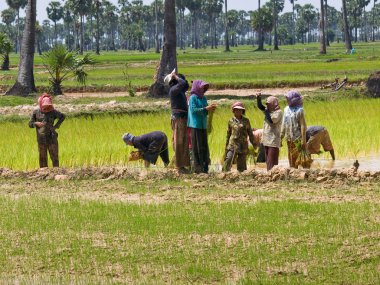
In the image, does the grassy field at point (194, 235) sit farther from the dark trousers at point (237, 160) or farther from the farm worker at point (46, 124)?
the farm worker at point (46, 124)

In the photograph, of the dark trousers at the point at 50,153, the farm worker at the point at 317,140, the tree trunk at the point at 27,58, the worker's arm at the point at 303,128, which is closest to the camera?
the worker's arm at the point at 303,128

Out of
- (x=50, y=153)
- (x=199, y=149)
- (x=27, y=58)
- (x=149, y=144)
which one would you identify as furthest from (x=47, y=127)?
(x=27, y=58)

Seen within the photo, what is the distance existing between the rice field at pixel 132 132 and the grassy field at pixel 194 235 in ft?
10.8

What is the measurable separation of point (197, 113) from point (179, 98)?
0.45 m

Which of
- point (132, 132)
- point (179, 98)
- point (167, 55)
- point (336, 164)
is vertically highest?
point (167, 55)

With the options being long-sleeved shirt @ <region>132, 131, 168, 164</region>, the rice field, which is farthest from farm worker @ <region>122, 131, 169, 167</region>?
the rice field

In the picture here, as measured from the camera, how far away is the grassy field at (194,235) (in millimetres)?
8109

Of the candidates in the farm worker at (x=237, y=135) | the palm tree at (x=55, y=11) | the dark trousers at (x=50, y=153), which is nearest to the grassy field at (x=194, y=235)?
the farm worker at (x=237, y=135)

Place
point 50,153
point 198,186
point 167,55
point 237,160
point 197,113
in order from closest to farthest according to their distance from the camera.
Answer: point 198,186 < point 197,113 < point 237,160 < point 50,153 < point 167,55

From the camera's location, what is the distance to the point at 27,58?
29469mm

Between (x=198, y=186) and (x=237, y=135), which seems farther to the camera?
(x=237, y=135)

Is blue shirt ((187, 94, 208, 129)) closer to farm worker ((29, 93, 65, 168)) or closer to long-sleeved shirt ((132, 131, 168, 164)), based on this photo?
long-sleeved shirt ((132, 131, 168, 164))

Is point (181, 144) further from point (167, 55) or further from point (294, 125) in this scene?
point (167, 55)

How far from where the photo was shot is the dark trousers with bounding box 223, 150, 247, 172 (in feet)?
43.5
